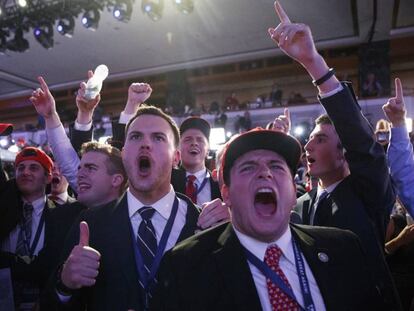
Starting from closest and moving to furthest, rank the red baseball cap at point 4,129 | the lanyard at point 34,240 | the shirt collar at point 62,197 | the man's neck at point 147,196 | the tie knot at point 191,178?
the man's neck at point 147,196 → the red baseball cap at point 4,129 → the lanyard at point 34,240 → the tie knot at point 191,178 → the shirt collar at point 62,197

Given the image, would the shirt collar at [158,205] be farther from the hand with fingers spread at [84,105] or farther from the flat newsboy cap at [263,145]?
the hand with fingers spread at [84,105]

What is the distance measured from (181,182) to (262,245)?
5.23ft

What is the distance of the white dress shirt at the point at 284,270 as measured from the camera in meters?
1.24

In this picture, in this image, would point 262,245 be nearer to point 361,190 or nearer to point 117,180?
point 361,190

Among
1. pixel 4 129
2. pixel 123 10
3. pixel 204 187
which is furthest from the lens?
pixel 123 10

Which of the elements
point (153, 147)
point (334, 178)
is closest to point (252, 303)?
point (153, 147)

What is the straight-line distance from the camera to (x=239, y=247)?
1.31 metres

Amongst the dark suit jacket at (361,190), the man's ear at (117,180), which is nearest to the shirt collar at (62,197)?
the man's ear at (117,180)

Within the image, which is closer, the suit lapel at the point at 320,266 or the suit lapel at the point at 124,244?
the suit lapel at the point at 320,266

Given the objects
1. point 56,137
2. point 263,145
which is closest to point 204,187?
point 56,137

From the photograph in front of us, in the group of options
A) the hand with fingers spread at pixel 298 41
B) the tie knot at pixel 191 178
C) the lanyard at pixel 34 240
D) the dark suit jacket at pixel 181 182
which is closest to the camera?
the hand with fingers spread at pixel 298 41

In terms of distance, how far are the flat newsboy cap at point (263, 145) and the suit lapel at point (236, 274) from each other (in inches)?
9.9

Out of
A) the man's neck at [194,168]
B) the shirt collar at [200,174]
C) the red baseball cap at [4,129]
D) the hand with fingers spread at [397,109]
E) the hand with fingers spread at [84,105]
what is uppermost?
the hand with fingers spread at [84,105]

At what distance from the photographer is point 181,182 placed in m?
2.89
